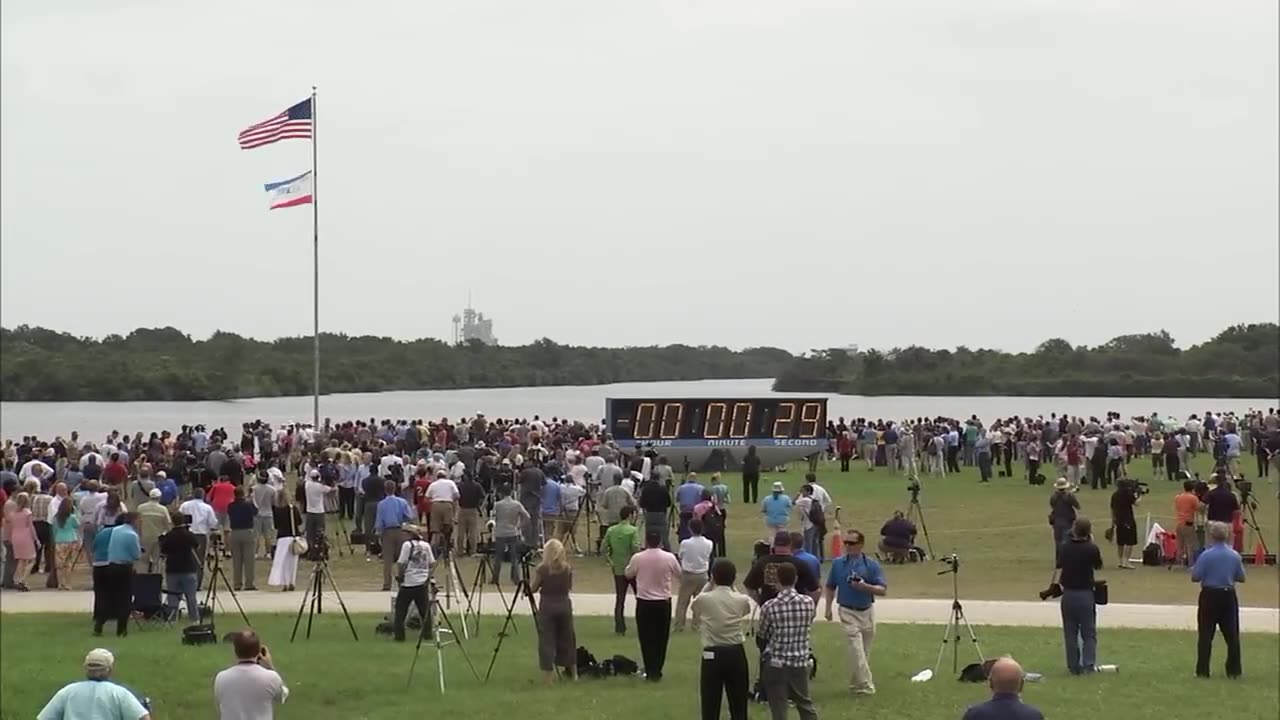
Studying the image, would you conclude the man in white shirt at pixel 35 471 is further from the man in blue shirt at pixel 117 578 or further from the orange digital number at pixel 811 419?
the orange digital number at pixel 811 419

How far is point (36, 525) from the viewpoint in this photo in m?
22.4

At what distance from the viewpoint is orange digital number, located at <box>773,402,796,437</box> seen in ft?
136

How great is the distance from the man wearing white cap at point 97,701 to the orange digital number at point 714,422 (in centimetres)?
3257

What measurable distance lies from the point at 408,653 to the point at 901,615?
6575 millimetres

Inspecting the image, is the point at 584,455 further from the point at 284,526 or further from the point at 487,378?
the point at 487,378

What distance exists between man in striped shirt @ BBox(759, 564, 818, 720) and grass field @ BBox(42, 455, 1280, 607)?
32.0 ft

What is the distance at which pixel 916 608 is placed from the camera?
1944cm

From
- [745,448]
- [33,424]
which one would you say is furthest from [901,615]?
[33,424]

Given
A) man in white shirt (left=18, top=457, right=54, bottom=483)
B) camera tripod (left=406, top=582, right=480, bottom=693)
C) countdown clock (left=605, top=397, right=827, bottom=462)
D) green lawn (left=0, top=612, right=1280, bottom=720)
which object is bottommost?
green lawn (left=0, top=612, right=1280, bottom=720)

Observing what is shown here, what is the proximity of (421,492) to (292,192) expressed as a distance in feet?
67.5

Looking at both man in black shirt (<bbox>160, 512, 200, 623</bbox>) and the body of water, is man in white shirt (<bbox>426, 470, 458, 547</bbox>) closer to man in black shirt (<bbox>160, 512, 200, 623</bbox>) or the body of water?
man in black shirt (<bbox>160, 512, 200, 623</bbox>)

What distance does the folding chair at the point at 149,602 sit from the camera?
59.9 feet

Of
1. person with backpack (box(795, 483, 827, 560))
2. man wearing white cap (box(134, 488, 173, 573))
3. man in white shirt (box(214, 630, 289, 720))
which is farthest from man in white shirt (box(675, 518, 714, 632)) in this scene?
man in white shirt (box(214, 630, 289, 720))

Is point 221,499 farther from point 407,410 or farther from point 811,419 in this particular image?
point 407,410
